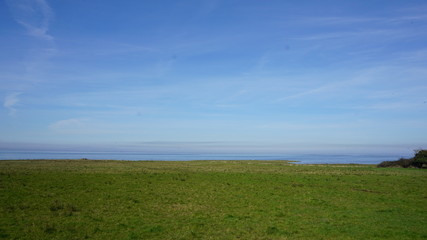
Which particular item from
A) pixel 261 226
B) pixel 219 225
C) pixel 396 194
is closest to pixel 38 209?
pixel 219 225

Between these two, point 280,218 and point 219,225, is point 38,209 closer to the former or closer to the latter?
point 219,225

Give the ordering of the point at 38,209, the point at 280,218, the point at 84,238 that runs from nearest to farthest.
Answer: the point at 84,238
the point at 280,218
the point at 38,209

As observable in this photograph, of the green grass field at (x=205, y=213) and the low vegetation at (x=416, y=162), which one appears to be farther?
the low vegetation at (x=416, y=162)

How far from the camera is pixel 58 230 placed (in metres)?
14.9

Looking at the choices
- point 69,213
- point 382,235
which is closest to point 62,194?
point 69,213

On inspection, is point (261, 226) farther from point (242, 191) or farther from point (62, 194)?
point (62, 194)

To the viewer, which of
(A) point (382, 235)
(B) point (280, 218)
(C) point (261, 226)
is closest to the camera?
(A) point (382, 235)

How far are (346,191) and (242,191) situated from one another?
10.1 metres

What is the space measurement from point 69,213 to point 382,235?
17147 mm

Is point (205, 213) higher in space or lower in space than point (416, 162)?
lower

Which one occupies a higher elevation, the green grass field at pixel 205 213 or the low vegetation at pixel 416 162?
the low vegetation at pixel 416 162

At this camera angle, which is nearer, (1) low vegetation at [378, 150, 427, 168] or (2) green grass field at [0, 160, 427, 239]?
(2) green grass field at [0, 160, 427, 239]

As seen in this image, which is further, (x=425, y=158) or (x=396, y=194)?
(x=425, y=158)

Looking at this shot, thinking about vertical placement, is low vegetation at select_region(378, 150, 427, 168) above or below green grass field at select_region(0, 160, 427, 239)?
above
